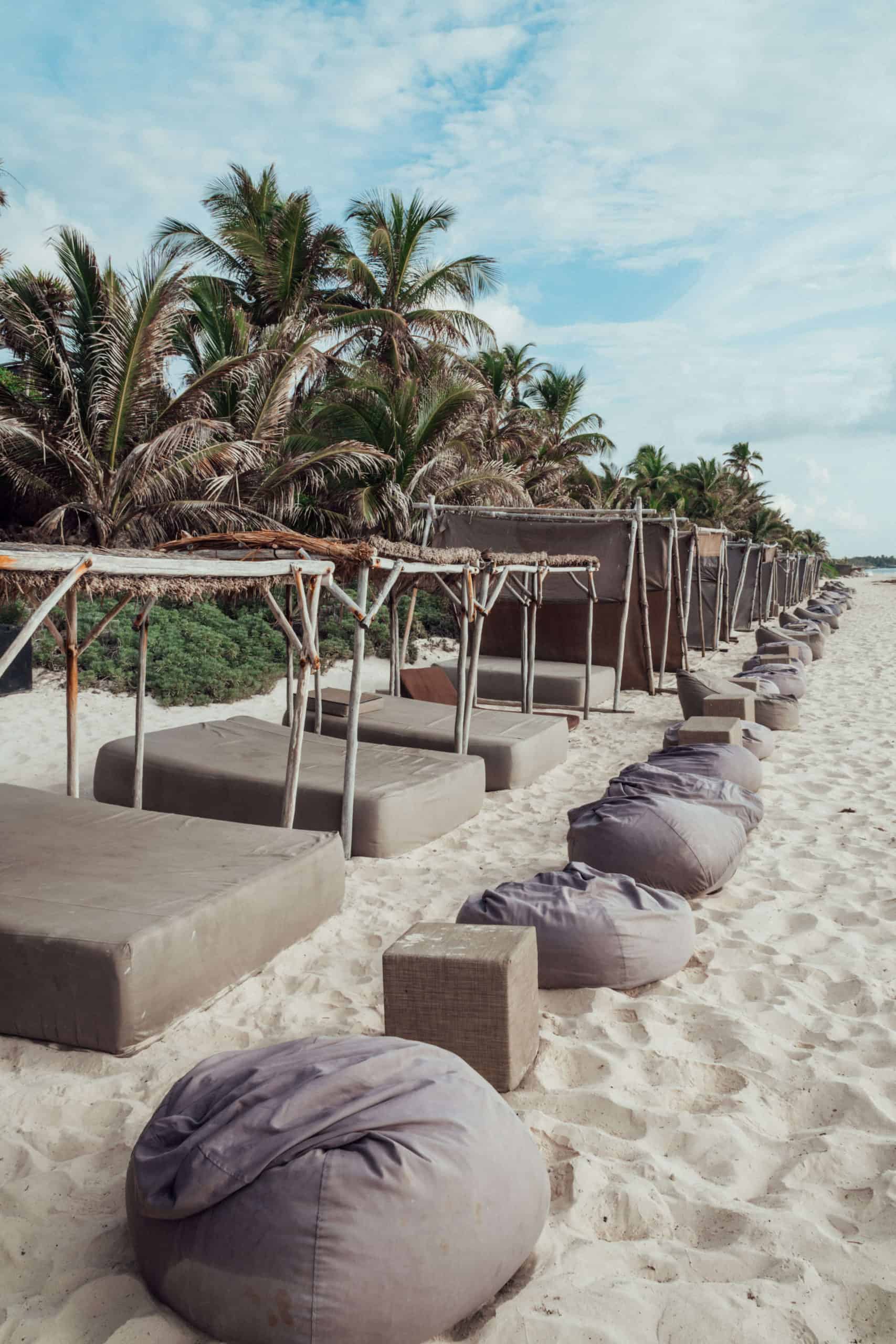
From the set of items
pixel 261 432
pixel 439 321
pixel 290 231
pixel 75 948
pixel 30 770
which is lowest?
pixel 30 770

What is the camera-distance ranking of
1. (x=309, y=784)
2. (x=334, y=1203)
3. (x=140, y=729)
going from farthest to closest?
(x=140, y=729) < (x=309, y=784) < (x=334, y=1203)

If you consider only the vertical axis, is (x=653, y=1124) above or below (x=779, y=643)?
below

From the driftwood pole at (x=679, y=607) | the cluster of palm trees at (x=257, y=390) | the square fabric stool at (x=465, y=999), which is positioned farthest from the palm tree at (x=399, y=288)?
the square fabric stool at (x=465, y=999)

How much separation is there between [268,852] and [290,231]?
18.1 meters

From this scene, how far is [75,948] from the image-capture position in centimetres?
307

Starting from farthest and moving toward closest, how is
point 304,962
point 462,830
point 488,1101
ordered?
point 462,830 < point 304,962 < point 488,1101

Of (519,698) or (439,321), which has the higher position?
(439,321)

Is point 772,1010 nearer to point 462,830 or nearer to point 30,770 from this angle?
point 462,830

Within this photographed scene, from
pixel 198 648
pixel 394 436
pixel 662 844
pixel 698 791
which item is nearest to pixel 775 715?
pixel 698 791

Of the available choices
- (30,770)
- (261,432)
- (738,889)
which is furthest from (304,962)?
(261,432)

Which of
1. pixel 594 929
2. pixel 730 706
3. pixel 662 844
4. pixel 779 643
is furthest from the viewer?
pixel 779 643

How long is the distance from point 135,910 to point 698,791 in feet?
10.6

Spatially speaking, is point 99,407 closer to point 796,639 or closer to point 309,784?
point 309,784

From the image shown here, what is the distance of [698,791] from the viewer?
5293 mm
